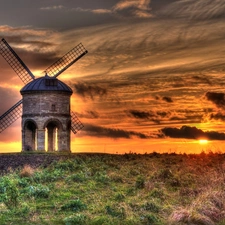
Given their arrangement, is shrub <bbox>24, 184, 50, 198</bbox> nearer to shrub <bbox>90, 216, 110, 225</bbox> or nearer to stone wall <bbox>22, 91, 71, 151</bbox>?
shrub <bbox>90, 216, 110, 225</bbox>

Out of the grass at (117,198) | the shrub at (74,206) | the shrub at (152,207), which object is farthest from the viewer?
the shrub at (74,206)

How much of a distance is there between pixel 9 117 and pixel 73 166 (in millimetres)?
35007

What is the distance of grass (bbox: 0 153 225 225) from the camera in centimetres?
2030

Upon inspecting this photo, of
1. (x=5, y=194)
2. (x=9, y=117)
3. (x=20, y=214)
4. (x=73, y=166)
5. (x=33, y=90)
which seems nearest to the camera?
(x=20, y=214)

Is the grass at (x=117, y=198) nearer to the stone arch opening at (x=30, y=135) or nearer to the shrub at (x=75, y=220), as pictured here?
the shrub at (x=75, y=220)

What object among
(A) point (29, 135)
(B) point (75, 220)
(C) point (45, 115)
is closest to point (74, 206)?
(B) point (75, 220)

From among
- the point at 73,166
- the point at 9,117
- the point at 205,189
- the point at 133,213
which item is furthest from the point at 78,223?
the point at 9,117

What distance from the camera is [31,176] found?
31344 millimetres

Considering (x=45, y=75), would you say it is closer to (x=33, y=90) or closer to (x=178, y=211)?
(x=33, y=90)

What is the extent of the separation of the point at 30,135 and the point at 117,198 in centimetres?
4216

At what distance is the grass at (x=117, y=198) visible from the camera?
20.3 meters

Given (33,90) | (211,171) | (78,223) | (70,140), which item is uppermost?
(33,90)

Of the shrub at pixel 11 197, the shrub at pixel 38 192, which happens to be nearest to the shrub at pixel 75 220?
the shrub at pixel 11 197

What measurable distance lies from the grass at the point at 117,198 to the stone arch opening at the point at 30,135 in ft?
104
